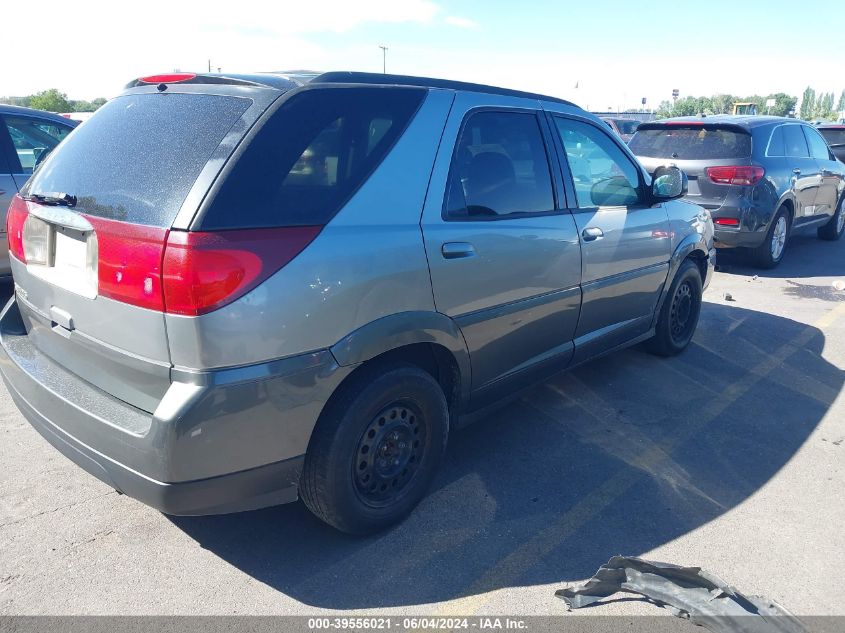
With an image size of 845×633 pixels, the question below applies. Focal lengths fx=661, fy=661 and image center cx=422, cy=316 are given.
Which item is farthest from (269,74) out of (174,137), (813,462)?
(813,462)

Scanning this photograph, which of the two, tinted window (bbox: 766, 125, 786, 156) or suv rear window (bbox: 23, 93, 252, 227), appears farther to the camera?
tinted window (bbox: 766, 125, 786, 156)

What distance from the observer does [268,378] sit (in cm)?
224

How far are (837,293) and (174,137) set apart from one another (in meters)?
7.50

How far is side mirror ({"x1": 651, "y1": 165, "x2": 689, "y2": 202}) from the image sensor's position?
14.3ft

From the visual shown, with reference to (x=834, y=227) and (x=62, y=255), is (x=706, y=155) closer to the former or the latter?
(x=834, y=227)

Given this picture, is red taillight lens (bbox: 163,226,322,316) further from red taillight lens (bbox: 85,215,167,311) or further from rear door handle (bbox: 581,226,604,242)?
rear door handle (bbox: 581,226,604,242)

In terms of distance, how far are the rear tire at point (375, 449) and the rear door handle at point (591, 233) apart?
1.39m

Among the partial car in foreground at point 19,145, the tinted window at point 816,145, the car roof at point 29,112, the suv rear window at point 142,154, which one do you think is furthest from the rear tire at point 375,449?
the tinted window at point 816,145

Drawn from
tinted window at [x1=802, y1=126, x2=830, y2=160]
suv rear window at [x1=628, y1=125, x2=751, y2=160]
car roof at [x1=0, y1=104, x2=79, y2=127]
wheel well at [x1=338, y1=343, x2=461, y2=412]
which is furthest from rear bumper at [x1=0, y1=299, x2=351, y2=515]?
tinted window at [x1=802, y1=126, x2=830, y2=160]

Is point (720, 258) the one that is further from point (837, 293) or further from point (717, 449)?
point (717, 449)

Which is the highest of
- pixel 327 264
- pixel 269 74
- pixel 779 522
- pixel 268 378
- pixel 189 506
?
pixel 269 74

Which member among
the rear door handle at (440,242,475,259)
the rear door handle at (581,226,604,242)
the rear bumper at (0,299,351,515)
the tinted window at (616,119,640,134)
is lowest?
the rear bumper at (0,299,351,515)

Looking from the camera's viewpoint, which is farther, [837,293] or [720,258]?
[720,258]

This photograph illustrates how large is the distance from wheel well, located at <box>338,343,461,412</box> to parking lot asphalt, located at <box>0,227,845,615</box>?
1.71ft
